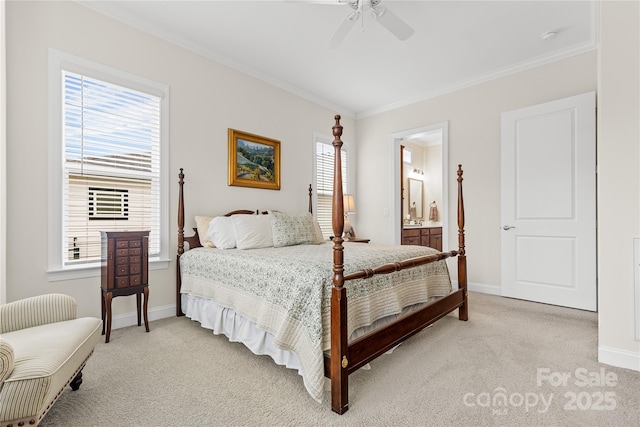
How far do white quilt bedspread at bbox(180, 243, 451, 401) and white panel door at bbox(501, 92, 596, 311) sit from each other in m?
1.47

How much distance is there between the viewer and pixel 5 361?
3.92 feet

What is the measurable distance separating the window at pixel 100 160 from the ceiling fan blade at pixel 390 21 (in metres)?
2.16

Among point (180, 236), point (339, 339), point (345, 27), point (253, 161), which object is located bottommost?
point (339, 339)

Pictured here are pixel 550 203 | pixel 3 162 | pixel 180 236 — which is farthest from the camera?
pixel 550 203

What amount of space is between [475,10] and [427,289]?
2506 millimetres

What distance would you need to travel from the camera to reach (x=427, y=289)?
266 cm

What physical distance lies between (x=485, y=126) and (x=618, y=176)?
2210mm

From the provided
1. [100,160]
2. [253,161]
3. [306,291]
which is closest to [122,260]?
[100,160]

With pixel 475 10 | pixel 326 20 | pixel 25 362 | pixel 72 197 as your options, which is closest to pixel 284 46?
pixel 326 20

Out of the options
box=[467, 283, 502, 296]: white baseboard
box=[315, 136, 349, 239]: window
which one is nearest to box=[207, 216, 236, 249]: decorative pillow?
box=[315, 136, 349, 239]: window

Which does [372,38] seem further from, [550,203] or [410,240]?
[410,240]

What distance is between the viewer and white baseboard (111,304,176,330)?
285 cm

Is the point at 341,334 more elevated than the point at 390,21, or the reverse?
the point at 390,21

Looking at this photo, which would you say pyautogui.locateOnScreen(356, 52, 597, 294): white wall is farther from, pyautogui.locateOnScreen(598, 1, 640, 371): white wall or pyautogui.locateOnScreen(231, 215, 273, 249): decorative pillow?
pyautogui.locateOnScreen(231, 215, 273, 249): decorative pillow
